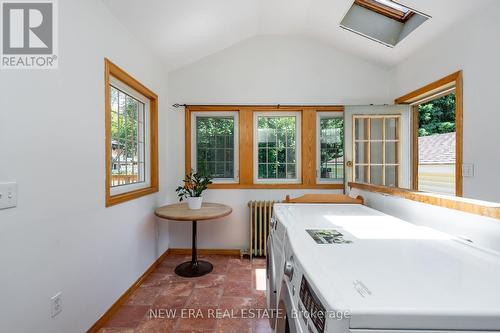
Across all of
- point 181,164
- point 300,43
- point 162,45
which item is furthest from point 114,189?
point 300,43

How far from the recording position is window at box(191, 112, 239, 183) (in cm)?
329

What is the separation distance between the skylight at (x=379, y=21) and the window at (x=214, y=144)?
1.74 meters

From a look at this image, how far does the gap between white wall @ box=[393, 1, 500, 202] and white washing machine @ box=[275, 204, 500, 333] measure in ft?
4.08

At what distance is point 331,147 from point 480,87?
1.60 meters

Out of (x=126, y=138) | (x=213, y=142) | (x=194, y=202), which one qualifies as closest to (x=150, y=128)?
(x=126, y=138)

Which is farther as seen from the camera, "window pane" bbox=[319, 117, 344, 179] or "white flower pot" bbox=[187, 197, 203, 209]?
"window pane" bbox=[319, 117, 344, 179]

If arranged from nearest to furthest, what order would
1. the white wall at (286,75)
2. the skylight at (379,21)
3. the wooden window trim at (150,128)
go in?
the wooden window trim at (150,128) < the skylight at (379,21) < the white wall at (286,75)

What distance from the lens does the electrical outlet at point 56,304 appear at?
137 cm

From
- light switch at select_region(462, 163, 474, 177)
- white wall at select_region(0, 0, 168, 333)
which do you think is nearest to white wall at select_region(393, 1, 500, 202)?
light switch at select_region(462, 163, 474, 177)

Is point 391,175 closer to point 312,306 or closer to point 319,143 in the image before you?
point 319,143

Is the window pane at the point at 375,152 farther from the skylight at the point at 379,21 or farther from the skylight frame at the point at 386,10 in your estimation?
the skylight frame at the point at 386,10

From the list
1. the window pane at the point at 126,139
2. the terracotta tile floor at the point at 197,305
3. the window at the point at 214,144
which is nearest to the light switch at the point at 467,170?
the terracotta tile floor at the point at 197,305

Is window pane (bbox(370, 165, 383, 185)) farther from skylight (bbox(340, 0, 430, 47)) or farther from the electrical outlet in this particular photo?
the electrical outlet

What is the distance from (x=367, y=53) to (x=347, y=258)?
2976mm
